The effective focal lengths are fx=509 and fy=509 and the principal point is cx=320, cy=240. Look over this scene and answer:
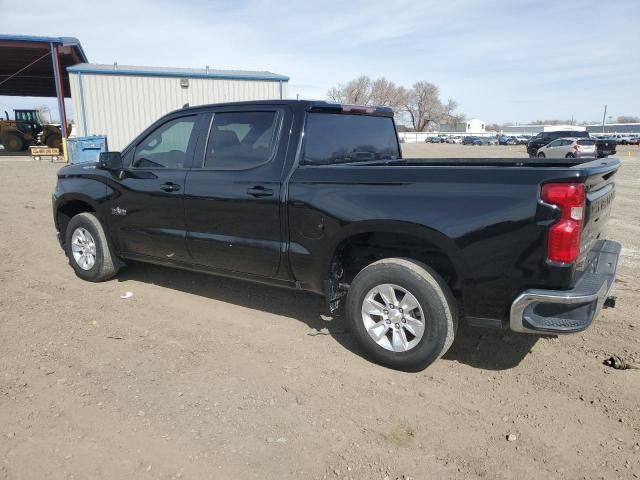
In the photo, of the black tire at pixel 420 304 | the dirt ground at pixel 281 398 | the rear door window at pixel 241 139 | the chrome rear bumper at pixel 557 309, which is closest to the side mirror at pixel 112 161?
the rear door window at pixel 241 139

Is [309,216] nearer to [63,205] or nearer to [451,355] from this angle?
[451,355]

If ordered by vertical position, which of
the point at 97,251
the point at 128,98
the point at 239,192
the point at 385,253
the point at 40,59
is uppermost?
the point at 40,59

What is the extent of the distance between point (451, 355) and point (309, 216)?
1.53 meters

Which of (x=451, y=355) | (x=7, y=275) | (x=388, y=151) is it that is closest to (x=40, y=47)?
(x=7, y=275)

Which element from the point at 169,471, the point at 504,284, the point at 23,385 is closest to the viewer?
the point at 169,471

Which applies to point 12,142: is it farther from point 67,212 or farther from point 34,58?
point 67,212

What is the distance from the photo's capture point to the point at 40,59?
950 inches

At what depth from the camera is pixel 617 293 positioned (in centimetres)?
512

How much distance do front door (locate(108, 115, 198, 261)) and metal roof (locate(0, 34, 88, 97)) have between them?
20663 millimetres

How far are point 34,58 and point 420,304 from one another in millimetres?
28311

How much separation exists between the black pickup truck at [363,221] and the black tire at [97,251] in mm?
17

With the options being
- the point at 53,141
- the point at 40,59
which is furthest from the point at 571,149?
the point at 53,141

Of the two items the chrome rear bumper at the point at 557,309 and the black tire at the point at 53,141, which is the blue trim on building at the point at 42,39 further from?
the chrome rear bumper at the point at 557,309

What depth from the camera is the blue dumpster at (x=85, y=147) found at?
17.6 meters
